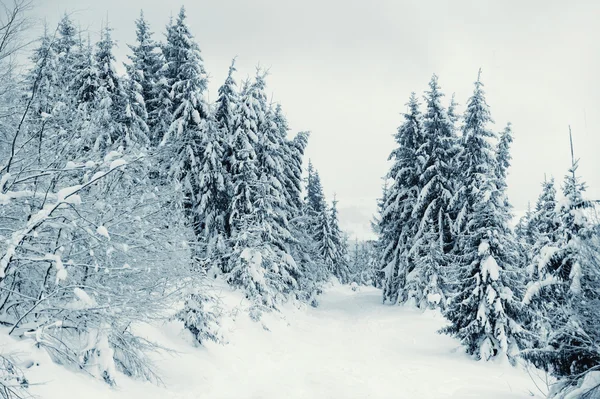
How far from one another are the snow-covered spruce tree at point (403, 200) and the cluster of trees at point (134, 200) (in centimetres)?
648

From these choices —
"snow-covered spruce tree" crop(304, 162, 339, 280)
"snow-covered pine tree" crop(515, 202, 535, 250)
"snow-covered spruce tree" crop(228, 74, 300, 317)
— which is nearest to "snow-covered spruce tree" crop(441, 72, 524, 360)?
"snow-covered spruce tree" crop(228, 74, 300, 317)

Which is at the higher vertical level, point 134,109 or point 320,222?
point 134,109

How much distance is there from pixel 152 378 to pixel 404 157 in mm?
22337

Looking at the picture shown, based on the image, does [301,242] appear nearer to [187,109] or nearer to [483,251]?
[187,109]

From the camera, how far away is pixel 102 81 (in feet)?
66.4

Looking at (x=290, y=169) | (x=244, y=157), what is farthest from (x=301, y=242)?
(x=244, y=157)

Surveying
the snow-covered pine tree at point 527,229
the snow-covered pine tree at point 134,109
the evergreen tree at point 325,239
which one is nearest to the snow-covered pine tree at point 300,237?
the evergreen tree at point 325,239

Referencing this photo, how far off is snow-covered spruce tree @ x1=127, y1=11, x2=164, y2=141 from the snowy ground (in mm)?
16101

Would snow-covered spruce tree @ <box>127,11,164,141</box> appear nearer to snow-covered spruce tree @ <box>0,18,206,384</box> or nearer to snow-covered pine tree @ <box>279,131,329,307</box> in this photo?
snow-covered pine tree @ <box>279,131,329,307</box>

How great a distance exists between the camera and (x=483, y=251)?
1373cm

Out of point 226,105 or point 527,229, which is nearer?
point 226,105

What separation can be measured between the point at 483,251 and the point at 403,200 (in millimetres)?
12430

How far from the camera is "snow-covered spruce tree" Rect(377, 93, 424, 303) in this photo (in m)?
25.3

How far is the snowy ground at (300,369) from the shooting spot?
23.2 ft
